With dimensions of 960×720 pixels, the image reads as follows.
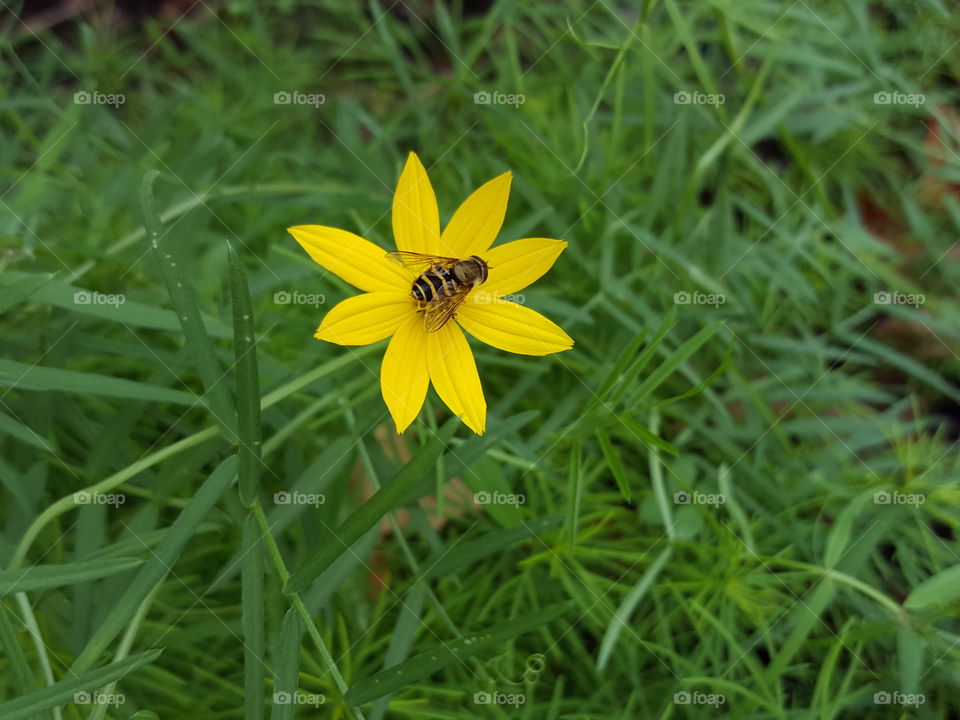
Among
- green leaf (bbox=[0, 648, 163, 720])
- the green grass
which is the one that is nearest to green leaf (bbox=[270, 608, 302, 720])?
the green grass

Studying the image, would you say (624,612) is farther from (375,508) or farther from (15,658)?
(15,658)

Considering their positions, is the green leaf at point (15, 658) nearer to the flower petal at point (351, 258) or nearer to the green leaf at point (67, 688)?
the green leaf at point (67, 688)

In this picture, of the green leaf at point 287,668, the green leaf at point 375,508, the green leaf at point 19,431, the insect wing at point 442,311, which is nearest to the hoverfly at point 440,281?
the insect wing at point 442,311

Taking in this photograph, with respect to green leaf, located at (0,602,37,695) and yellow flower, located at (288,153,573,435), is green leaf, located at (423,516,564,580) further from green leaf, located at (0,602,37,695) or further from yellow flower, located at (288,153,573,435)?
green leaf, located at (0,602,37,695)

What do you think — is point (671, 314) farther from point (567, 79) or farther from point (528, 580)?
point (567, 79)

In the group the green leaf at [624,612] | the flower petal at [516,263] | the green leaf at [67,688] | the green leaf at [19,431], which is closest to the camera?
the green leaf at [67,688]

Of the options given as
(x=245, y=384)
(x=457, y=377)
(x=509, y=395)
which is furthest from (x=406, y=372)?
(x=509, y=395)

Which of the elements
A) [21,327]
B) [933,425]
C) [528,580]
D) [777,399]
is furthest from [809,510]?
[21,327]
